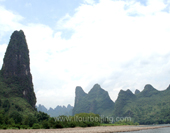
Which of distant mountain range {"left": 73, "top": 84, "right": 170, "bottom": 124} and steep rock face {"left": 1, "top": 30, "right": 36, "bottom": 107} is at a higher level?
steep rock face {"left": 1, "top": 30, "right": 36, "bottom": 107}

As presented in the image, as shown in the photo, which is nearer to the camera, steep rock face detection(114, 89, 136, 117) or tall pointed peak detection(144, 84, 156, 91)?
steep rock face detection(114, 89, 136, 117)

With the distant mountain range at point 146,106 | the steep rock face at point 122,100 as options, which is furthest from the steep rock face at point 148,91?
the steep rock face at point 122,100

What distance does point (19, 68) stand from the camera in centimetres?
9150

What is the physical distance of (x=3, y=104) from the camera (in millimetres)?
66688

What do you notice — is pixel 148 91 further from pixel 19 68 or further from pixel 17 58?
pixel 17 58

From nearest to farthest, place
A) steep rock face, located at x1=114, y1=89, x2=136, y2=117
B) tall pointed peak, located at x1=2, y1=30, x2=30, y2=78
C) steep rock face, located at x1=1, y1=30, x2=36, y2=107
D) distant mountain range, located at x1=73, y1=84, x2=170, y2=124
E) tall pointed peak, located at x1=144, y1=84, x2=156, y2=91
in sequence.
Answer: steep rock face, located at x1=1, y1=30, x2=36, y2=107 < tall pointed peak, located at x1=2, y1=30, x2=30, y2=78 < distant mountain range, located at x1=73, y1=84, x2=170, y2=124 < steep rock face, located at x1=114, y1=89, x2=136, y2=117 < tall pointed peak, located at x1=144, y1=84, x2=156, y2=91

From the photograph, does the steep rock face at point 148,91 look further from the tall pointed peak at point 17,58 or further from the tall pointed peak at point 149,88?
the tall pointed peak at point 17,58

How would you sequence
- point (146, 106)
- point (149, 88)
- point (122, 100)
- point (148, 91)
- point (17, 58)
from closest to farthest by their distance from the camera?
1. point (17, 58)
2. point (146, 106)
3. point (122, 100)
4. point (148, 91)
5. point (149, 88)

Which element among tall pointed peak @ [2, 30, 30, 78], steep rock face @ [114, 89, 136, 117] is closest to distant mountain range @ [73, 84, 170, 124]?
steep rock face @ [114, 89, 136, 117]

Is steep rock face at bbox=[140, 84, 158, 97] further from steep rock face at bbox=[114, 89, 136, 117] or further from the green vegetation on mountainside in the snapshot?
steep rock face at bbox=[114, 89, 136, 117]

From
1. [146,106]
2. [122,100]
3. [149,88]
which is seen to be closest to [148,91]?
[149,88]

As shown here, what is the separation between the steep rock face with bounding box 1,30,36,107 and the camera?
85875 millimetres

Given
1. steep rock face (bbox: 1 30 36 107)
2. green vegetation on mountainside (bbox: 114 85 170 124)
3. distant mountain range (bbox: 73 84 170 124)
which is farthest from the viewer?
distant mountain range (bbox: 73 84 170 124)

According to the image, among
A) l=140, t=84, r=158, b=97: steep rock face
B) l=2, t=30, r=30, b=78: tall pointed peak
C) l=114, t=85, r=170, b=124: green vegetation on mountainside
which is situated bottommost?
l=114, t=85, r=170, b=124: green vegetation on mountainside
